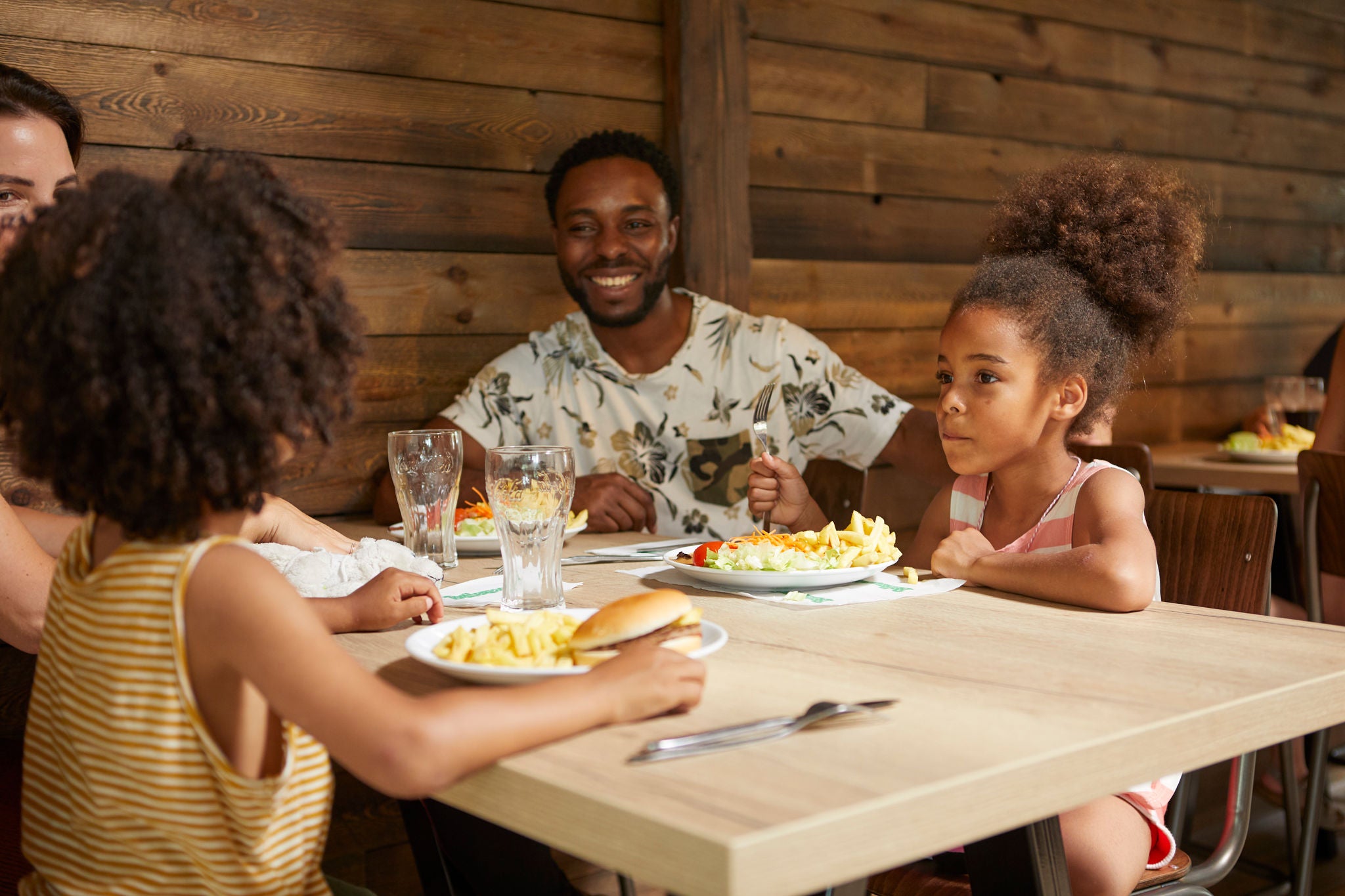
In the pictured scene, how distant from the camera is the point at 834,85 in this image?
3133 mm

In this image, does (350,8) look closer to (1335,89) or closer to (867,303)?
(867,303)

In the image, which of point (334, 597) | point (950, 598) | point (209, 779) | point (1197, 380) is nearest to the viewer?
point (209, 779)

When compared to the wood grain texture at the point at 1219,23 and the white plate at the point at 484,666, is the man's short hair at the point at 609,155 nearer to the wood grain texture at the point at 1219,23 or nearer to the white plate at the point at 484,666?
the wood grain texture at the point at 1219,23

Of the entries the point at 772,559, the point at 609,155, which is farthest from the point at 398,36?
the point at 772,559

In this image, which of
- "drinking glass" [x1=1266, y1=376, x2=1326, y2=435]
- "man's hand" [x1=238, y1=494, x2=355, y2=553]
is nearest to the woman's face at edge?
"man's hand" [x1=238, y1=494, x2=355, y2=553]

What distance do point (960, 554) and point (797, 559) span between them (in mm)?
209

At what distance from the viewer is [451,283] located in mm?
2602

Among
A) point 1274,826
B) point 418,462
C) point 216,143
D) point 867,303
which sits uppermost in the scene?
point 216,143

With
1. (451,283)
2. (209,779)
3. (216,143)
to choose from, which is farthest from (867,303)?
(209,779)

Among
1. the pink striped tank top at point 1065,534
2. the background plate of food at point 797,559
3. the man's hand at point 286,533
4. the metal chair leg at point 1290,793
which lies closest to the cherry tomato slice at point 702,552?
the background plate of food at point 797,559

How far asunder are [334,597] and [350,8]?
5.30ft

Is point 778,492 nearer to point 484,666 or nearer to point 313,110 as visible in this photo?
point 484,666

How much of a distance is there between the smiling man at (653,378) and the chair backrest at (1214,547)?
925 millimetres

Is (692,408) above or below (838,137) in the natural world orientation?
below
